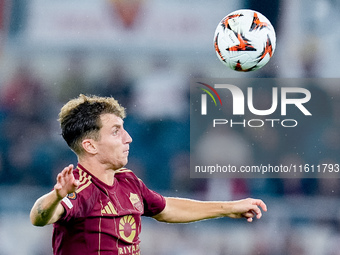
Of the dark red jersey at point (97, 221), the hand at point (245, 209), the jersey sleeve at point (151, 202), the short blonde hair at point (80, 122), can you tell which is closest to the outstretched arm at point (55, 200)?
the dark red jersey at point (97, 221)

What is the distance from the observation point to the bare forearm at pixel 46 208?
127 inches

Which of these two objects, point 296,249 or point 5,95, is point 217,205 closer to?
point 296,249

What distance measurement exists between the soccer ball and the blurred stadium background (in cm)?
180

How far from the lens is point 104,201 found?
3.82 m

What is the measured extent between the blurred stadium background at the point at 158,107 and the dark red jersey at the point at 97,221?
3327mm

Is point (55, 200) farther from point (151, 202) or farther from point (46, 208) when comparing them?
point (151, 202)

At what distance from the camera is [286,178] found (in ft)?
24.2

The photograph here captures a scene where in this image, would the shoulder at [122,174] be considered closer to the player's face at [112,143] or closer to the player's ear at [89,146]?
the player's face at [112,143]

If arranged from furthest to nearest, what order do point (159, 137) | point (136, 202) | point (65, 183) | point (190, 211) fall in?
point (159, 137) < point (190, 211) < point (136, 202) < point (65, 183)

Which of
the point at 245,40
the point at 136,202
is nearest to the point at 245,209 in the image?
the point at 136,202

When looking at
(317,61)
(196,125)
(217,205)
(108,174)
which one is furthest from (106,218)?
(317,61)

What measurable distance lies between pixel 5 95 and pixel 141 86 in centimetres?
172

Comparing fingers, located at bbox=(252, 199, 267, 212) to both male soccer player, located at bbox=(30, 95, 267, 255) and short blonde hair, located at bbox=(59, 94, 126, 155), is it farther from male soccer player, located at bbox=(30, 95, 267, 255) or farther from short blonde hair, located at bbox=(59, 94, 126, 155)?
short blonde hair, located at bbox=(59, 94, 126, 155)

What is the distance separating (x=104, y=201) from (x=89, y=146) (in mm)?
408
